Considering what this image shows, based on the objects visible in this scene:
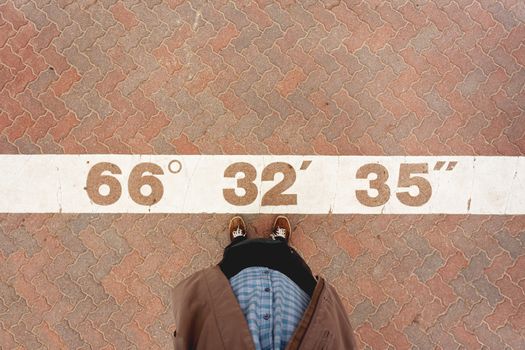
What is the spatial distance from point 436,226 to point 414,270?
18.6 inches

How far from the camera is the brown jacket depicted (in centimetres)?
203

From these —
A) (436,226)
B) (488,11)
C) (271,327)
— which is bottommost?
(271,327)

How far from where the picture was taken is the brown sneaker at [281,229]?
3.64 meters

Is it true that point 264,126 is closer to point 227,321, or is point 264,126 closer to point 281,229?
point 281,229

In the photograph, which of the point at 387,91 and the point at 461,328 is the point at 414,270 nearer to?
the point at 461,328

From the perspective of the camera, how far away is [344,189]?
378 cm

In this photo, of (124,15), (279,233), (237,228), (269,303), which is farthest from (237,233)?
(124,15)

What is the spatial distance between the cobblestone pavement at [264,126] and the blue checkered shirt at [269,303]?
4.07 feet

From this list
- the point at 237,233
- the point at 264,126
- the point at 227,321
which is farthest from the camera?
the point at 264,126

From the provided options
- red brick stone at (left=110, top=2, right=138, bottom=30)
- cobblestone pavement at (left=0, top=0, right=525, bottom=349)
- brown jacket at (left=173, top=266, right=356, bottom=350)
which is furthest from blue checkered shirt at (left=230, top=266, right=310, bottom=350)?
red brick stone at (left=110, top=2, right=138, bottom=30)

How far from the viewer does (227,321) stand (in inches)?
83.0

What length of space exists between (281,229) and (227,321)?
5.34ft

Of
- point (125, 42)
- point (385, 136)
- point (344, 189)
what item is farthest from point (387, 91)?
point (125, 42)

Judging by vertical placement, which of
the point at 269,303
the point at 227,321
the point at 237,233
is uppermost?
the point at 237,233
